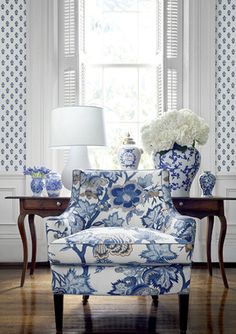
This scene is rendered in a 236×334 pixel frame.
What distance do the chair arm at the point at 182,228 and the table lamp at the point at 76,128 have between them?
1.12 metres

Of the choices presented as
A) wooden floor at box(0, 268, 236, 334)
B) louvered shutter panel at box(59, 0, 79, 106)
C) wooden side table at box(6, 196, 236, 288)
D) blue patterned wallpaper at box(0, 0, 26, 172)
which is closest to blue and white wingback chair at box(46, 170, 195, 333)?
wooden floor at box(0, 268, 236, 334)

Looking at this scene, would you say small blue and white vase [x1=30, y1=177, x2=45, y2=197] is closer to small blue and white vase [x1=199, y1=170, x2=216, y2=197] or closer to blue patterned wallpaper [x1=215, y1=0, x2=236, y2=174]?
small blue and white vase [x1=199, y1=170, x2=216, y2=197]

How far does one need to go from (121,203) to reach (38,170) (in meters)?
1.09

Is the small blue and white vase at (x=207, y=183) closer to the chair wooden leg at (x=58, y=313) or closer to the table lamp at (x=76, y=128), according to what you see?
the table lamp at (x=76, y=128)

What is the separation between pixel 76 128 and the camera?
3.72 metres

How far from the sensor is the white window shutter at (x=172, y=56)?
4648 mm

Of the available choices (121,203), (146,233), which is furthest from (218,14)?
(146,233)

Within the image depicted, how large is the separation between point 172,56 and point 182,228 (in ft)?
7.91

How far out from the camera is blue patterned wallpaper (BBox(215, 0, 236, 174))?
15.3ft

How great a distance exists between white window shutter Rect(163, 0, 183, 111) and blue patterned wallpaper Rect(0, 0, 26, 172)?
1.27 meters

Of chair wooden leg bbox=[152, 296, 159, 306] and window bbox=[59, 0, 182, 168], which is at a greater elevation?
window bbox=[59, 0, 182, 168]

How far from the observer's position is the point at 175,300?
3.21 metres

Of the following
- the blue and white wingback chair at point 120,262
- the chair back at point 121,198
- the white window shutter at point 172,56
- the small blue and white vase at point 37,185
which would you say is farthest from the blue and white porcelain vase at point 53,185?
the white window shutter at point 172,56

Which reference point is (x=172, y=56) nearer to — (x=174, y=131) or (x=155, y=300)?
(x=174, y=131)
